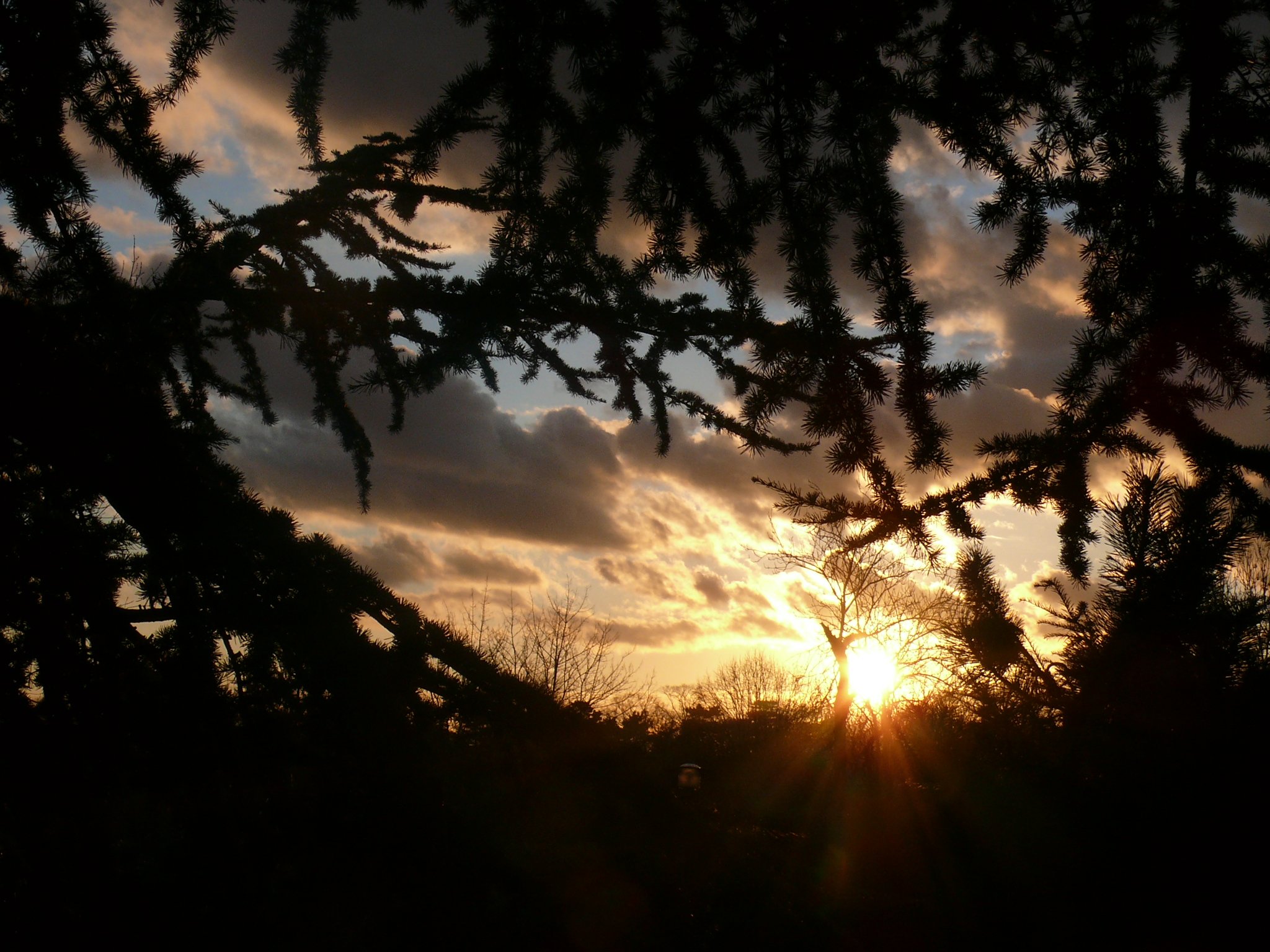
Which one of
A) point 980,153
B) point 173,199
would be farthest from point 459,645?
point 980,153

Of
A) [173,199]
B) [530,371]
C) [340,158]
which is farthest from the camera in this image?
[530,371]

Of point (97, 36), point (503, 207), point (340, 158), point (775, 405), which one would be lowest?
point (775, 405)

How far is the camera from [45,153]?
249cm

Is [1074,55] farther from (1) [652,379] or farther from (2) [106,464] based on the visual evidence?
(2) [106,464]

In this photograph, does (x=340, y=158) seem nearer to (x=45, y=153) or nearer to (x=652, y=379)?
(x=45, y=153)

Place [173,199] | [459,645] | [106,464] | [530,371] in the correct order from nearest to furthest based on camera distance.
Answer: [106,464], [459,645], [173,199], [530,371]

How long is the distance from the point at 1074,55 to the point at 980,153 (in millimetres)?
441

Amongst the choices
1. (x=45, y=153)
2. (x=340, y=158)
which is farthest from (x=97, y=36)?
(x=340, y=158)

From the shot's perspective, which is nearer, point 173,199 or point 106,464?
point 106,464

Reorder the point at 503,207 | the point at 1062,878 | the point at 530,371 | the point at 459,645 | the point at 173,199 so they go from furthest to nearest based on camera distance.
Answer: the point at 530,371, the point at 1062,878, the point at 173,199, the point at 503,207, the point at 459,645

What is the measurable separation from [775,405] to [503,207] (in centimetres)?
120

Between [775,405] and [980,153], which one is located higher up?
[980,153]

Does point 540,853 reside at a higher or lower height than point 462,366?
lower

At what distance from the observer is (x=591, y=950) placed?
2844 millimetres
